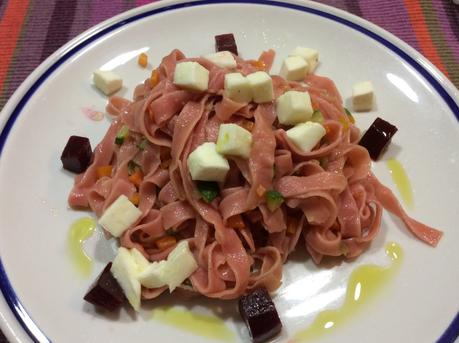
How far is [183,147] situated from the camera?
3422 mm

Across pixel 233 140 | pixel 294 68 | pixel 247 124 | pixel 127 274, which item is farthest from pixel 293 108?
pixel 127 274

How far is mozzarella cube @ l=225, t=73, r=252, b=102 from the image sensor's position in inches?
133

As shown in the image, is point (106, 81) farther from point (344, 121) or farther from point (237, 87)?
point (344, 121)

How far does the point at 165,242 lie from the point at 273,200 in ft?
2.78

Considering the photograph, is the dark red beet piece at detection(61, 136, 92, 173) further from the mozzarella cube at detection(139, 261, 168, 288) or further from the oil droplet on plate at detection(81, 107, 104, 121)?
the mozzarella cube at detection(139, 261, 168, 288)

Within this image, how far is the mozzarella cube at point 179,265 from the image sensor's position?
312 centimetres

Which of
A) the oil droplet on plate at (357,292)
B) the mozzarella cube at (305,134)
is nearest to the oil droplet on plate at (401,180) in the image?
the oil droplet on plate at (357,292)

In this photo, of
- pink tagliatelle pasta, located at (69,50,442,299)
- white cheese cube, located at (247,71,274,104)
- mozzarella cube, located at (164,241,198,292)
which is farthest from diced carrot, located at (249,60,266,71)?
mozzarella cube, located at (164,241,198,292)

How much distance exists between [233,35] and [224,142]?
1832mm

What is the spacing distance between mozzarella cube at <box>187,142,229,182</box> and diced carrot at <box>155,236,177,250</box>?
1.74ft

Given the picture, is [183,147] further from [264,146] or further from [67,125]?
[67,125]

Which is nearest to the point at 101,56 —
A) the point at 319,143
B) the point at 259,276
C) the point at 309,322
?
the point at 319,143

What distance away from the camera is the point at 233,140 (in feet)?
10.4

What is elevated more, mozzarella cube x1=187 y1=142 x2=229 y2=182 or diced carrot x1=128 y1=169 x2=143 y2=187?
mozzarella cube x1=187 y1=142 x2=229 y2=182
